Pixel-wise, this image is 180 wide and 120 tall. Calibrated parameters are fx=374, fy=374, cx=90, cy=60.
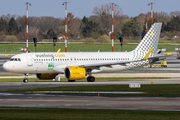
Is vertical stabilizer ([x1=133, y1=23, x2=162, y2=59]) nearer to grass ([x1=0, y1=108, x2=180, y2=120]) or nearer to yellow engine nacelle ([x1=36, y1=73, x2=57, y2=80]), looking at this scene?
yellow engine nacelle ([x1=36, y1=73, x2=57, y2=80])

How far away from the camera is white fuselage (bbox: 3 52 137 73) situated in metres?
47.8

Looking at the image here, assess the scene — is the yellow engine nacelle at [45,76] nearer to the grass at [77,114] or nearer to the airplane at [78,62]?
the airplane at [78,62]

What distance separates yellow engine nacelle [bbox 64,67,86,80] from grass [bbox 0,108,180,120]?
23.2m

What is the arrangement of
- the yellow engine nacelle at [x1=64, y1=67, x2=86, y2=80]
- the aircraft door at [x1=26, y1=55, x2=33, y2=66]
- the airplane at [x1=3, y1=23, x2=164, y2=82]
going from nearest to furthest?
the yellow engine nacelle at [x1=64, y1=67, x2=86, y2=80], the airplane at [x1=3, y1=23, x2=164, y2=82], the aircraft door at [x1=26, y1=55, x2=33, y2=66]

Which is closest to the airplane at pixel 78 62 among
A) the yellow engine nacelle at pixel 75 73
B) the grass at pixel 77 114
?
the yellow engine nacelle at pixel 75 73

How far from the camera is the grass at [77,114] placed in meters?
20.8

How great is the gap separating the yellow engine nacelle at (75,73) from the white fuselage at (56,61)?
1.90 m

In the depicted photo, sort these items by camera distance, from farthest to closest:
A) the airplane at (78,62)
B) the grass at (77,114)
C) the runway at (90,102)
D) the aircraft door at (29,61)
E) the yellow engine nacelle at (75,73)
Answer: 1. the aircraft door at (29,61)
2. the airplane at (78,62)
3. the yellow engine nacelle at (75,73)
4. the runway at (90,102)
5. the grass at (77,114)

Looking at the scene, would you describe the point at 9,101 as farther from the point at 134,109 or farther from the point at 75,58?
the point at 75,58

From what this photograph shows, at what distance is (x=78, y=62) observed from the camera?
2005 inches

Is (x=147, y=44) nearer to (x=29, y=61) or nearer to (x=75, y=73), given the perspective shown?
(x=75, y=73)

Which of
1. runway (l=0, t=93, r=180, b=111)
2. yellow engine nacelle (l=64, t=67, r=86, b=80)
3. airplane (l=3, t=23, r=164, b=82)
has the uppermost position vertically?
airplane (l=3, t=23, r=164, b=82)

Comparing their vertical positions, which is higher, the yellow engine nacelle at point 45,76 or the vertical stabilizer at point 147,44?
the vertical stabilizer at point 147,44

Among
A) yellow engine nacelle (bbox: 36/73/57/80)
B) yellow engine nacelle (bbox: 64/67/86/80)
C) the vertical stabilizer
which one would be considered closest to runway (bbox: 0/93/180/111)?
yellow engine nacelle (bbox: 64/67/86/80)
